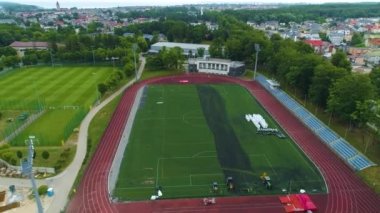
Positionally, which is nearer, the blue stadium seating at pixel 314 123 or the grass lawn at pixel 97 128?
the grass lawn at pixel 97 128

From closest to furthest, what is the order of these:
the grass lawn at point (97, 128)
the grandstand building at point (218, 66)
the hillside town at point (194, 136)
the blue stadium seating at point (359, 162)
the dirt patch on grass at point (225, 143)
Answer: the hillside town at point (194, 136) < the dirt patch on grass at point (225, 143) < the blue stadium seating at point (359, 162) < the grass lawn at point (97, 128) < the grandstand building at point (218, 66)

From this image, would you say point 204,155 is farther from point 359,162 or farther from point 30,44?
point 30,44

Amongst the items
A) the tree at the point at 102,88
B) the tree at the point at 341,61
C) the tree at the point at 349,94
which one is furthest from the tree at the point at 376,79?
the tree at the point at 102,88

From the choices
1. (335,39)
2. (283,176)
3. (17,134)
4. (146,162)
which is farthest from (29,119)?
(335,39)

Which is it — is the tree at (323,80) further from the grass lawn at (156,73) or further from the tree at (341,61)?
the grass lawn at (156,73)

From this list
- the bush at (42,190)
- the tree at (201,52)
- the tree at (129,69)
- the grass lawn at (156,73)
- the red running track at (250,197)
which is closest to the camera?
the red running track at (250,197)

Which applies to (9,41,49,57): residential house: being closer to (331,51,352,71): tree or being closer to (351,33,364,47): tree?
(331,51,352,71): tree

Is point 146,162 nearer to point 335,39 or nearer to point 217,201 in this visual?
point 217,201
